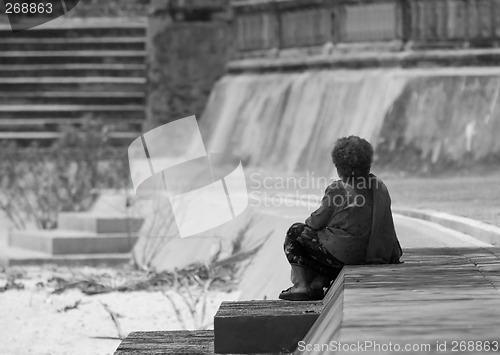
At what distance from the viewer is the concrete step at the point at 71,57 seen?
90.3 ft

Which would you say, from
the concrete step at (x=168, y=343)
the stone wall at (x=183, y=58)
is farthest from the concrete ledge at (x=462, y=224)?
the stone wall at (x=183, y=58)

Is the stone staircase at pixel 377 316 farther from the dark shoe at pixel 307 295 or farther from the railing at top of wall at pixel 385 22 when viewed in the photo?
the railing at top of wall at pixel 385 22

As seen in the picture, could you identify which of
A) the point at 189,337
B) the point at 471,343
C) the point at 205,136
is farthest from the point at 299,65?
the point at 471,343

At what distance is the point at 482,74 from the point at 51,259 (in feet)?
17.8

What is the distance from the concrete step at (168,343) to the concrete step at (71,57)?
62.8 feet

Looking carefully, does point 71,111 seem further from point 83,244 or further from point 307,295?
point 307,295

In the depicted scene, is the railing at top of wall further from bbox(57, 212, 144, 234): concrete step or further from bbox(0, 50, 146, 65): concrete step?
bbox(0, 50, 146, 65): concrete step

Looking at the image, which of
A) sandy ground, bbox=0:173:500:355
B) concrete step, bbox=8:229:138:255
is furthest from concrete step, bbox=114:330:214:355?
concrete step, bbox=8:229:138:255

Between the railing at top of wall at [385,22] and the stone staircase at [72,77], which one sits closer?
the railing at top of wall at [385,22]

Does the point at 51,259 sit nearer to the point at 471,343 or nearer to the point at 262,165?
the point at 262,165

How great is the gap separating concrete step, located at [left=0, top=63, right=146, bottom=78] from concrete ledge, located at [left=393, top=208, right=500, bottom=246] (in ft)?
47.3

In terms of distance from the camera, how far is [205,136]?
2512 cm

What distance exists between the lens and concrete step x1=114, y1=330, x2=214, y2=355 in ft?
25.7

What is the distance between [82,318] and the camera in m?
12.4
